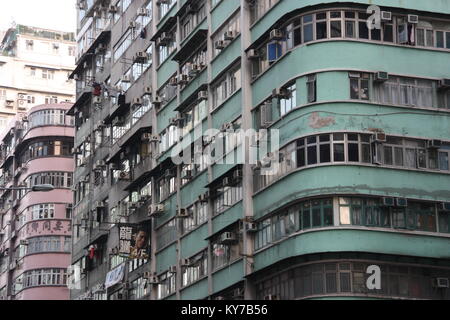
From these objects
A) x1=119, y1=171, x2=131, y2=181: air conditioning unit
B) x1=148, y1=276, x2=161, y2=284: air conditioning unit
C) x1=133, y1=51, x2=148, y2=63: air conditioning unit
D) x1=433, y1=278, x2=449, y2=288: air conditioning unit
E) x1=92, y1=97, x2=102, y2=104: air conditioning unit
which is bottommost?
x1=433, y1=278, x2=449, y2=288: air conditioning unit

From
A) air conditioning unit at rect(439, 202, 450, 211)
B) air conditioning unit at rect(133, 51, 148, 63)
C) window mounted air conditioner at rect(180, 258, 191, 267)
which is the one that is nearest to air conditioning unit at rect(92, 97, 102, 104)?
air conditioning unit at rect(133, 51, 148, 63)

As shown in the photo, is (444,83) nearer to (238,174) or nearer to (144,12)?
(238,174)

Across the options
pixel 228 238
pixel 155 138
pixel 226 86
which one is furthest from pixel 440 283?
pixel 155 138

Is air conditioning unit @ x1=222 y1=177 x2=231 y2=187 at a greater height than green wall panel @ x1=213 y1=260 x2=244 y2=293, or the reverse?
air conditioning unit @ x1=222 y1=177 x2=231 y2=187

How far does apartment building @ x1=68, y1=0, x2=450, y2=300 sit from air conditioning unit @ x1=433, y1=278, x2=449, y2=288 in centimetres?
5

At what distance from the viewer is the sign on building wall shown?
43750mm

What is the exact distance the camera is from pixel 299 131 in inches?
1256

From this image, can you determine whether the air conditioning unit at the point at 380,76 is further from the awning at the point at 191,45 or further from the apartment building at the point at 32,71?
the apartment building at the point at 32,71

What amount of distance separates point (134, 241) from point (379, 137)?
16.3m

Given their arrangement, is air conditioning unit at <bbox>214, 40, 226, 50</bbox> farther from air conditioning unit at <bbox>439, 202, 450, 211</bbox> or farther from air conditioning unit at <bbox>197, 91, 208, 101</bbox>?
air conditioning unit at <bbox>439, 202, 450, 211</bbox>

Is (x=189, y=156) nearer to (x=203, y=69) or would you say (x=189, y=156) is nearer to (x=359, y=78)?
(x=203, y=69)

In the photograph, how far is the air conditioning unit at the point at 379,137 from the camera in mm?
31312

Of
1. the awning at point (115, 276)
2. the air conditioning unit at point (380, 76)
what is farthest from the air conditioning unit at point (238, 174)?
the awning at point (115, 276)
